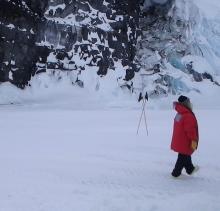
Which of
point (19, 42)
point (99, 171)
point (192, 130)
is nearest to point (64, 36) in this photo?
point (19, 42)

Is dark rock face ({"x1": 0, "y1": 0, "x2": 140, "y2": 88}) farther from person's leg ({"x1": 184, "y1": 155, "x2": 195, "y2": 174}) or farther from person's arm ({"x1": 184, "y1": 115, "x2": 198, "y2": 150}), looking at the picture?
person's arm ({"x1": 184, "y1": 115, "x2": 198, "y2": 150})

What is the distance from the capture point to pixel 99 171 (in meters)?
7.01

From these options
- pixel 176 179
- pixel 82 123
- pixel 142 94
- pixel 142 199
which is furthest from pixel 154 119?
pixel 142 199

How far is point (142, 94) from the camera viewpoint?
22828mm

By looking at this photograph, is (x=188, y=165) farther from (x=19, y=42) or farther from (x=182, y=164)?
(x=19, y=42)

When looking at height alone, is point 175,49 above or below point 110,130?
above

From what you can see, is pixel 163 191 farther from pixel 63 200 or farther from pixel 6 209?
pixel 6 209

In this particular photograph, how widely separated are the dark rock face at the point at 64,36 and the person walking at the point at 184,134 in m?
15.8

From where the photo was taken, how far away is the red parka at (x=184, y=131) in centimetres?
635

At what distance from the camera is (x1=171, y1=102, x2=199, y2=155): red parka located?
250 inches

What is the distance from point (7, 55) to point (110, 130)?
34.3 feet

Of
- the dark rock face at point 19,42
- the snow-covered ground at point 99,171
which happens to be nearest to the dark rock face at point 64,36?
the dark rock face at point 19,42

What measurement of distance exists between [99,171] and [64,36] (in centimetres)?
1678

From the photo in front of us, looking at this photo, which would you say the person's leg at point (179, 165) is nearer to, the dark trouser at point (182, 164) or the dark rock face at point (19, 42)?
the dark trouser at point (182, 164)
